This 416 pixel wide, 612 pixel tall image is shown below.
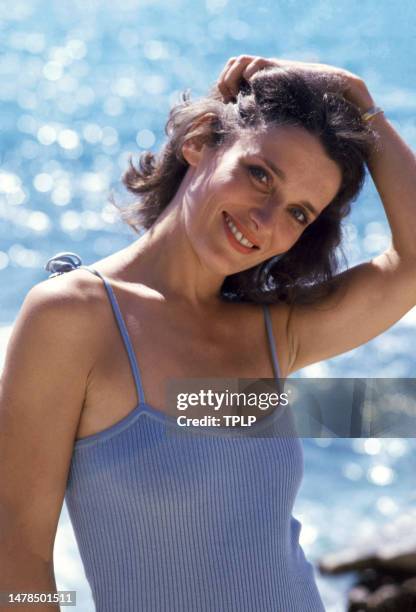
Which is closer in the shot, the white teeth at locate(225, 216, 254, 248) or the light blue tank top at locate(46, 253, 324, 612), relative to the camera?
the light blue tank top at locate(46, 253, 324, 612)

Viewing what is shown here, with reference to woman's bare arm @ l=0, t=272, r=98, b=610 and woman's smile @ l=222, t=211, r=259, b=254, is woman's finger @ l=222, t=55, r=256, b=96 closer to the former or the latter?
woman's smile @ l=222, t=211, r=259, b=254

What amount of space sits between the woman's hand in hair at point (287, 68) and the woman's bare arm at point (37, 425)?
75cm

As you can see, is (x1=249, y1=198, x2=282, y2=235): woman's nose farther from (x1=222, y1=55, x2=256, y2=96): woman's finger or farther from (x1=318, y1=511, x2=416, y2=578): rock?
(x1=318, y1=511, x2=416, y2=578): rock

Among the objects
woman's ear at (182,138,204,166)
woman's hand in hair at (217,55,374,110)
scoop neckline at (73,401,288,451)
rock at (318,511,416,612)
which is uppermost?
woman's hand in hair at (217,55,374,110)

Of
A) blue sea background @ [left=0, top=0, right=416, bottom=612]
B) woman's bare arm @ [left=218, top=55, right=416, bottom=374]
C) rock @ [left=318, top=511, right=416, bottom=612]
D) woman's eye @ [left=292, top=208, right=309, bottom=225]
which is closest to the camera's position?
woman's eye @ [left=292, top=208, right=309, bottom=225]

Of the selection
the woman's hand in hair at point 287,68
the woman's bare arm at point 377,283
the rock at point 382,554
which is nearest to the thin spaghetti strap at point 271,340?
the woman's bare arm at point 377,283

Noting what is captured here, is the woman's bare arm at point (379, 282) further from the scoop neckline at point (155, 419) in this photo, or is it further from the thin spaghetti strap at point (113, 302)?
the thin spaghetti strap at point (113, 302)

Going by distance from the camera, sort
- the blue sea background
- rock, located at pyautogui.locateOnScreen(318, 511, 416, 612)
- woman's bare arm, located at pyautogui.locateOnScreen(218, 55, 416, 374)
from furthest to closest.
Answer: the blue sea background < rock, located at pyautogui.locateOnScreen(318, 511, 416, 612) < woman's bare arm, located at pyautogui.locateOnScreen(218, 55, 416, 374)

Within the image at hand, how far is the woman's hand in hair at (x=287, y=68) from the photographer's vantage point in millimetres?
2289

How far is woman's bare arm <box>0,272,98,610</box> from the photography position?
1883 millimetres

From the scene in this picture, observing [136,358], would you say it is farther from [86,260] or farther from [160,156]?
[86,260]

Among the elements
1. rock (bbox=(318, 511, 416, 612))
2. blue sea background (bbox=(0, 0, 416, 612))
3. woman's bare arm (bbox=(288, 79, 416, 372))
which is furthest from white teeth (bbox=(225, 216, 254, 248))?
blue sea background (bbox=(0, 0, 416, 612))

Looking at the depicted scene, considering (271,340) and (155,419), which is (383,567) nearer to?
(271,340)

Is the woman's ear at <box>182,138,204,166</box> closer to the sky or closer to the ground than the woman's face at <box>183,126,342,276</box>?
closer to the sky
